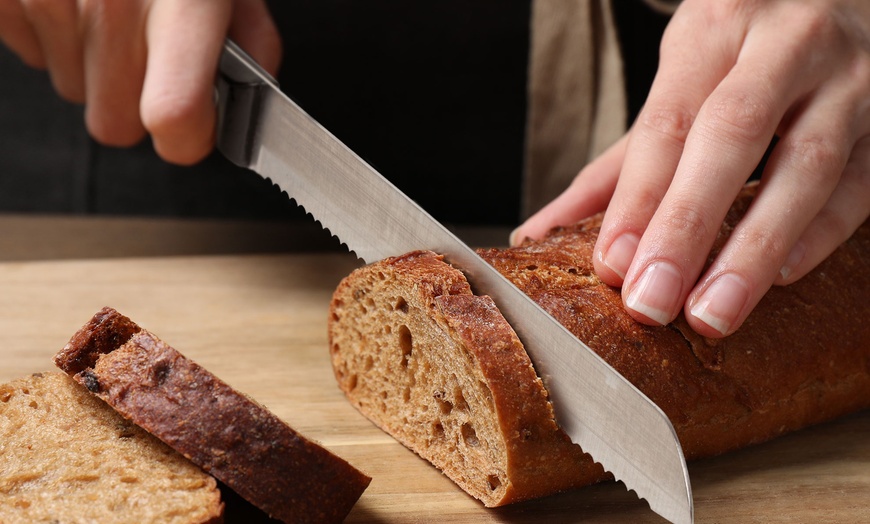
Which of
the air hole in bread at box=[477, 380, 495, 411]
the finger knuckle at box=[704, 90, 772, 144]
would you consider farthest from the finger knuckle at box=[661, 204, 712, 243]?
the air hole in bread at box=[477, 380, 495, 411]

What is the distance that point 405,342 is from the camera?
7.82 ft

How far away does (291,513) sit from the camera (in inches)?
75.5

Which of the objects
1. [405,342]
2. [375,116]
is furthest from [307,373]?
[375,116]

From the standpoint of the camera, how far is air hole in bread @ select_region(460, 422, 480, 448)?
7.20 feet

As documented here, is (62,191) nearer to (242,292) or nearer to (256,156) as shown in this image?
(242,292)

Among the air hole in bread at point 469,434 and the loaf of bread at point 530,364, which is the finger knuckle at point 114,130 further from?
the air hole in bread at point 469,434

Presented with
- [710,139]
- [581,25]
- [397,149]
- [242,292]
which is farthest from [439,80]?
[710,139]

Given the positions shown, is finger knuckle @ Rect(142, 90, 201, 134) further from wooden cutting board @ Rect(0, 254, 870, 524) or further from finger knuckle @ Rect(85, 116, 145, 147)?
wooden cutting board @ Rect(0, 254, 870, 524)

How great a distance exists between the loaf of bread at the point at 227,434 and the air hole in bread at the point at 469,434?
0.99 ft

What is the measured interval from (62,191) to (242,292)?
4.84 feet

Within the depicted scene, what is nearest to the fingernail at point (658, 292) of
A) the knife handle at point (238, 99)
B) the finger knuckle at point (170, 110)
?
the knife handle at point (238, 99)

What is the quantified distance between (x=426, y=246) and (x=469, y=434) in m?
0.52

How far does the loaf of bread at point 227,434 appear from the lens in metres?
1.89

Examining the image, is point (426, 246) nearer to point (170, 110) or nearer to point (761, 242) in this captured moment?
point (761, 242)
